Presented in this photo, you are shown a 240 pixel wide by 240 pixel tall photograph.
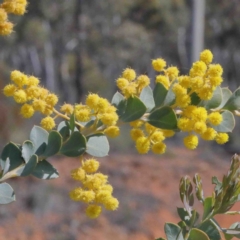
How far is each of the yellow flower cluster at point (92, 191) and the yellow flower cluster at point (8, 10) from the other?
0.70 feet

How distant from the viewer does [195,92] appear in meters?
0.67

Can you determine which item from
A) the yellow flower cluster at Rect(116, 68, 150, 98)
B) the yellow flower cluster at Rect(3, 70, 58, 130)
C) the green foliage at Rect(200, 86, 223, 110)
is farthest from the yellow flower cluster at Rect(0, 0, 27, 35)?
→ the green foliage at Rect(200, 86, 223, 110)

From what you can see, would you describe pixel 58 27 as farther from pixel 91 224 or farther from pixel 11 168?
pixel 11 168

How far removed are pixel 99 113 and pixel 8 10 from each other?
0.19 meters

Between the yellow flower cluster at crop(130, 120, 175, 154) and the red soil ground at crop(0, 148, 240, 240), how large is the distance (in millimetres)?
4786

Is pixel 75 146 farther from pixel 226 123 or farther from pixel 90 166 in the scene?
pixel 226 123

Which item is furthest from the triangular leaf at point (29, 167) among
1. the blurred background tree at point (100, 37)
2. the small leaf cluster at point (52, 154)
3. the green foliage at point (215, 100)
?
the blurred background tree at point (100, 37)

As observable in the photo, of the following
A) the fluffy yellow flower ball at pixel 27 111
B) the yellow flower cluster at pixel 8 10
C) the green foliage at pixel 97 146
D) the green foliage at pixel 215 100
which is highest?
the yellow flower cluster at pixel 8 10

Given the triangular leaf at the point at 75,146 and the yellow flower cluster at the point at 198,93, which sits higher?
the yellow flower cluster at the point at 198,93

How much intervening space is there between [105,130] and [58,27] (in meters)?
15.6

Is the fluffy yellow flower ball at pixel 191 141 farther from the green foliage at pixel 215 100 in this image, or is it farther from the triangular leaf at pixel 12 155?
the triangular leaf at pixel 12 155

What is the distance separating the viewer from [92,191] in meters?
0.67

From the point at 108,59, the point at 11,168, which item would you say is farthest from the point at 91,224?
the point at 108,59

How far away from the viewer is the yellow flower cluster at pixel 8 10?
0.66 m
